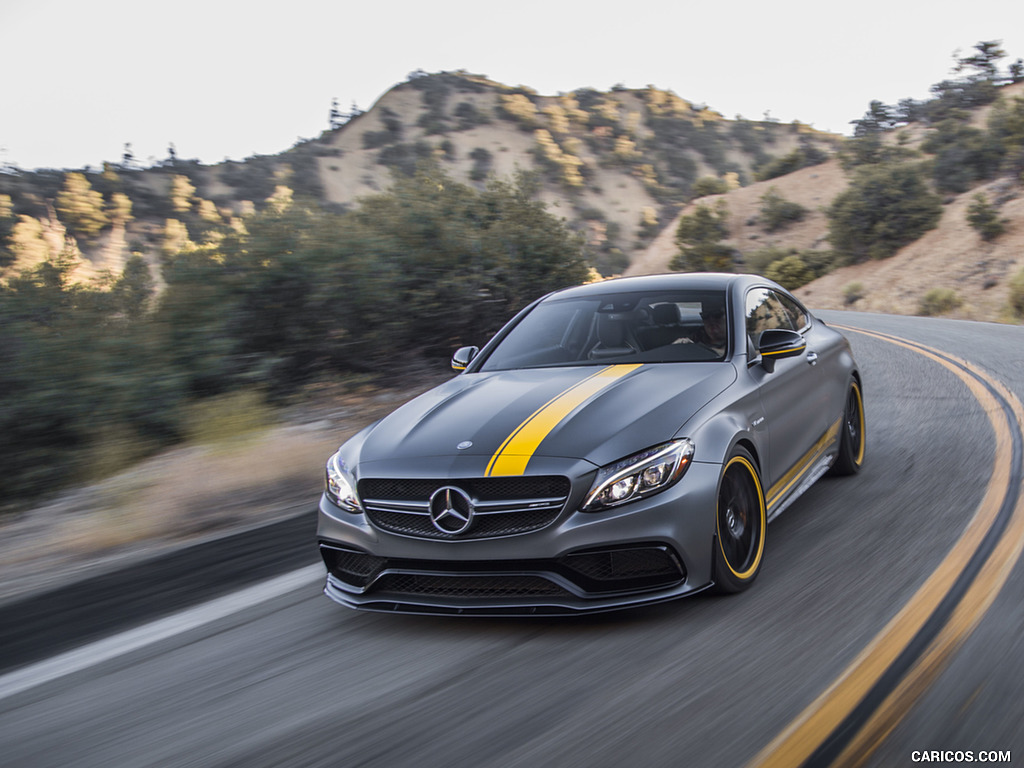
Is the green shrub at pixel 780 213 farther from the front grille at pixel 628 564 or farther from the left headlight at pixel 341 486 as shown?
the front grille at pixel 628 564

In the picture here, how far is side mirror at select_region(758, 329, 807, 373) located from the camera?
486 centimetres

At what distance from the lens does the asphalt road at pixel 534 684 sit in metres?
2.92

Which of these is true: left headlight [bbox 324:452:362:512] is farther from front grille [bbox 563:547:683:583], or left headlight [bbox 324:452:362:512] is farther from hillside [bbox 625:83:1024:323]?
hillside [bbox 625:83:1024:323]

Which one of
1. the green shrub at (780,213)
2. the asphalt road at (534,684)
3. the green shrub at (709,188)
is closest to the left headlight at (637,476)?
the asphalt road at (534,684)

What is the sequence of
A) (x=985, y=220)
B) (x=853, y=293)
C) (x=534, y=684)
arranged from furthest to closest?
(x=853, y=293) < (x=985, y=220) < (x=534, y=684)

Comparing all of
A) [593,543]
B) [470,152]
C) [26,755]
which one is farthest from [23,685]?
[470,152]

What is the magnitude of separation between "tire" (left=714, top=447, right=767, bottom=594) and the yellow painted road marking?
65 cm

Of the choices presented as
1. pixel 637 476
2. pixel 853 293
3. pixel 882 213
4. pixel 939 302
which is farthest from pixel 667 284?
pixel 882 213

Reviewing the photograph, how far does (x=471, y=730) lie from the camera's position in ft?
10.1

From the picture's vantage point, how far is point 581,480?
3672mm

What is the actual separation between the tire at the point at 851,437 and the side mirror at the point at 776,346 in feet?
4.44

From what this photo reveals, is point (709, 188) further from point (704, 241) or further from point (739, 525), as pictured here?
point (739, 525)

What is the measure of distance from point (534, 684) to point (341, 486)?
134 centimetres

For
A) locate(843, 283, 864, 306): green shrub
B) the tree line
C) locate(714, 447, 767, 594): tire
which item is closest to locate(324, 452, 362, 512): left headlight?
locate(714, 447, 767, 594): tire
